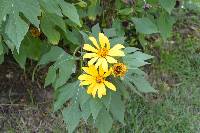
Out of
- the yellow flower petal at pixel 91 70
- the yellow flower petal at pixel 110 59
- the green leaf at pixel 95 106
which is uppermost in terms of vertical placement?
the yellow flower petal at pixel 110 59

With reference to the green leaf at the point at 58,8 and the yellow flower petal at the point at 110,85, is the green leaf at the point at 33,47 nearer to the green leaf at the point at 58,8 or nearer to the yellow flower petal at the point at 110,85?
the green leaf at the point at 58,8

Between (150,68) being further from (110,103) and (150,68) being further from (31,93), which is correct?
(110,103)

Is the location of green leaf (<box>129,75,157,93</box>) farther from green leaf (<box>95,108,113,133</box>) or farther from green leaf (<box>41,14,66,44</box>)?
green leaf (<box>41,14,66,44</box>)

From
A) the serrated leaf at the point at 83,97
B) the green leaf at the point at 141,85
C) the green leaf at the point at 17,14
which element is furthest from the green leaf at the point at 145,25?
the green leaf at the point at 17,14

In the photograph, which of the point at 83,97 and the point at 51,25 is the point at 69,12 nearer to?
the point at 51,25

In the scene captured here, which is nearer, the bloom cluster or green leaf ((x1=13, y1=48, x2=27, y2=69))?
the bloom cluster

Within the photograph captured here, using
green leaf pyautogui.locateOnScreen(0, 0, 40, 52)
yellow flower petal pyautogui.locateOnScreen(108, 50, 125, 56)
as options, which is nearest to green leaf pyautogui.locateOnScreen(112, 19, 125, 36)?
yellow flower petal pyautogui.locateOnScreen(108, 50, 125, 56)
